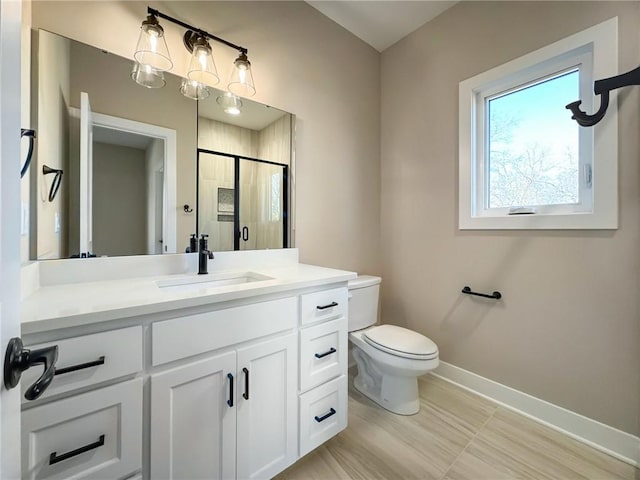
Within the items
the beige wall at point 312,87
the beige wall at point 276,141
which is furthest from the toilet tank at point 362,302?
the beige wall at point 276,141

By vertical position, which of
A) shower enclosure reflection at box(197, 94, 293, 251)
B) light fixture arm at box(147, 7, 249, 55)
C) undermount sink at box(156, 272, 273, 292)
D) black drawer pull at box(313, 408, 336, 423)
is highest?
light fixture arm at box(147, 7, 249, 55)

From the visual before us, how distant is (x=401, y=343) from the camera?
5.32 feet

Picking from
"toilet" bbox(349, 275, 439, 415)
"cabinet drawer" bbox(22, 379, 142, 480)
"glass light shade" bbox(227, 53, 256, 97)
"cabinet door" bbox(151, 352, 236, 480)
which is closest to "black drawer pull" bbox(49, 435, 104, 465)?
"cabinet drawer" bbox(22, 379, 142, 480)

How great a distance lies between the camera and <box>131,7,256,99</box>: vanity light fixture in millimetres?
1298

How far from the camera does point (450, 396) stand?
181 cm

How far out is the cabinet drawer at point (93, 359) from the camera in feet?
2.25

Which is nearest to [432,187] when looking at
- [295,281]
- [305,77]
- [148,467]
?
[305,77]

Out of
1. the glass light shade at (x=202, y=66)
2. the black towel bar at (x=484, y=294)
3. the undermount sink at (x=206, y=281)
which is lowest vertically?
the black towel bar at (x=484, y=294)

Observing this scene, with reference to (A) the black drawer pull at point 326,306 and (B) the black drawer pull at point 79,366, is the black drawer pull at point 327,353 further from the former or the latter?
(B) the black drawer pull at point 79,366

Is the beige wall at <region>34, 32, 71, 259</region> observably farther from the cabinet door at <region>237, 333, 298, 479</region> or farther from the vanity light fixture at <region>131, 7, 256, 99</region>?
the cabinet door at <region>237, 333, 298, 479</region>

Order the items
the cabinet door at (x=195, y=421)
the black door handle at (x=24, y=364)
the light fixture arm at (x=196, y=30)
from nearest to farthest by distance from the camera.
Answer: the black door handle at (x=24, y=364) < the cabinet door at (x=195, y=421) < the light fixture arm at (x=196, y=30)

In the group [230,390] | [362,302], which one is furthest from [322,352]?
[362,302]

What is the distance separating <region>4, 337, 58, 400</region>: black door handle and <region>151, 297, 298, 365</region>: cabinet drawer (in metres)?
0.38

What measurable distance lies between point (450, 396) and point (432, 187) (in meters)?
1.43
